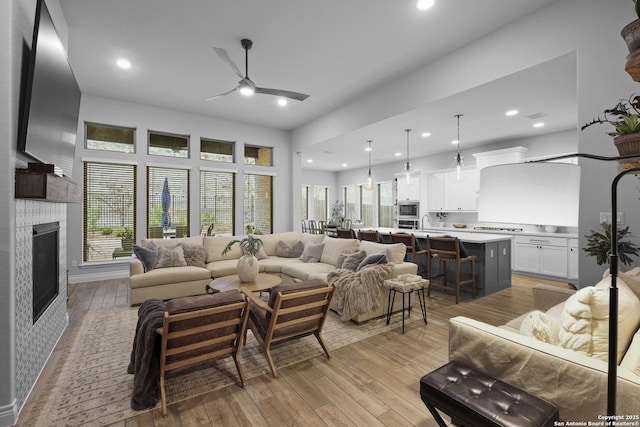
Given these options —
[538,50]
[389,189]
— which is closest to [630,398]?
[538,50]

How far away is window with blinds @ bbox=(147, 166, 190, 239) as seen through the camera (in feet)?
19.4

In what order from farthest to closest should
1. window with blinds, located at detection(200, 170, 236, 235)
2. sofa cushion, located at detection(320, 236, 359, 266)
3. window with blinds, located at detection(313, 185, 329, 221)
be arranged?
window with blinds, located at detection(313, 185, 329, 221) < window with blinds, located at detection(200, 170, 236, 235) < sofa cushion, located at detection(320, 236, 359, 266)

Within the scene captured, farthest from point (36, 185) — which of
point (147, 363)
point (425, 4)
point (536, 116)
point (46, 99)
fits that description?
point (536, 116)

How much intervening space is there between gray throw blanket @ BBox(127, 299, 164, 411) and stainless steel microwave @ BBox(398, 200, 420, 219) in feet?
24.9

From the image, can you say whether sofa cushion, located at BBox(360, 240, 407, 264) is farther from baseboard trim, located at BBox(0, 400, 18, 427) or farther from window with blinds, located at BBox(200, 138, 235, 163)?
window with blinds, located at BBox(200, 138, 235, 163)

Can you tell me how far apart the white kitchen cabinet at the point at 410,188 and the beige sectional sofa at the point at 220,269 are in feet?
14.4

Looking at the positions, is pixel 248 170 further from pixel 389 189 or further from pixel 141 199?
pixel 389 189

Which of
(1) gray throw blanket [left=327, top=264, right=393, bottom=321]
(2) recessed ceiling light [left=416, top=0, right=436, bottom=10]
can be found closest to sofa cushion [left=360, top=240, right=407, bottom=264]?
(1) gray throw blanket [left=327, top=264, right=393, bottom=321]

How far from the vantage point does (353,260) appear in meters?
3.97

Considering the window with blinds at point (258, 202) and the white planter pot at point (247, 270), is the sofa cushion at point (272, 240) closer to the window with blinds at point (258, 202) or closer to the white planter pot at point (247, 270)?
the window with blinds at point (258, 202)

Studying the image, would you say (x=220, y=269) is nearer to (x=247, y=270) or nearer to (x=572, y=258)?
(x=247, y=270)

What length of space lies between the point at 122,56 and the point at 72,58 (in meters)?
0.72

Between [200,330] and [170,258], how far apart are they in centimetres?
281

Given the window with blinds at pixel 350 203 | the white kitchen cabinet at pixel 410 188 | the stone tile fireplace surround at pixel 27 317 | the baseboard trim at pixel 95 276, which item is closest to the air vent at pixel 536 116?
the white kitchen cabinet at pixel 410 188
